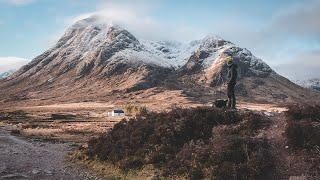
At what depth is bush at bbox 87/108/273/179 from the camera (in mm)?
21625

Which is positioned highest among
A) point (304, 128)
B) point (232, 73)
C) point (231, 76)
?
point (232, 73)

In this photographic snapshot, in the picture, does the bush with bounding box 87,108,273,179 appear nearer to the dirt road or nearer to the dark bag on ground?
the dirt road

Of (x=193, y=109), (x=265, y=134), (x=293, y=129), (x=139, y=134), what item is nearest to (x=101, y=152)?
(x=139, y=134)

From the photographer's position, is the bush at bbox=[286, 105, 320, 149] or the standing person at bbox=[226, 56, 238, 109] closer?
the bush at bbox=[286, 105, 320, 149]

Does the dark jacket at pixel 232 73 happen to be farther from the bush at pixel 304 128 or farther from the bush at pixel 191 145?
the bush at pixel 304 128

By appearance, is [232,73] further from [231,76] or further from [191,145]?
[191,145]

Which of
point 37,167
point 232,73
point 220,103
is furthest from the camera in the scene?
point 220,103

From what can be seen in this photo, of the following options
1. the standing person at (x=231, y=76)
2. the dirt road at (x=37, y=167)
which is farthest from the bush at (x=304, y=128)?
the dirt road at (x=37, y=167)

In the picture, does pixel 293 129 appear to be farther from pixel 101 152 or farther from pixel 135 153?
pixel 101 152

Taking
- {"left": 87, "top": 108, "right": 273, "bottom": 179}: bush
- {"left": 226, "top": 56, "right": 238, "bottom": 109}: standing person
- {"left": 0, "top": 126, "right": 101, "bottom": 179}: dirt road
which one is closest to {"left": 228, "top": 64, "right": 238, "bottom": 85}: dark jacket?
{"left": 226, "top": 56, "right": 238, "bottom": 109}: standing person

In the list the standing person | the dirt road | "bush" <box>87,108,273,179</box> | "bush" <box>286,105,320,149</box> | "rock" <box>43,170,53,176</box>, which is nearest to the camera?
"bush" <box>87,108,273,179</box>

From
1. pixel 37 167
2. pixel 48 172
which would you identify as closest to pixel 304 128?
pixel 48 172

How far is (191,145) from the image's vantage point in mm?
24875

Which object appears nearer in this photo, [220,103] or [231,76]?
[231,76]
